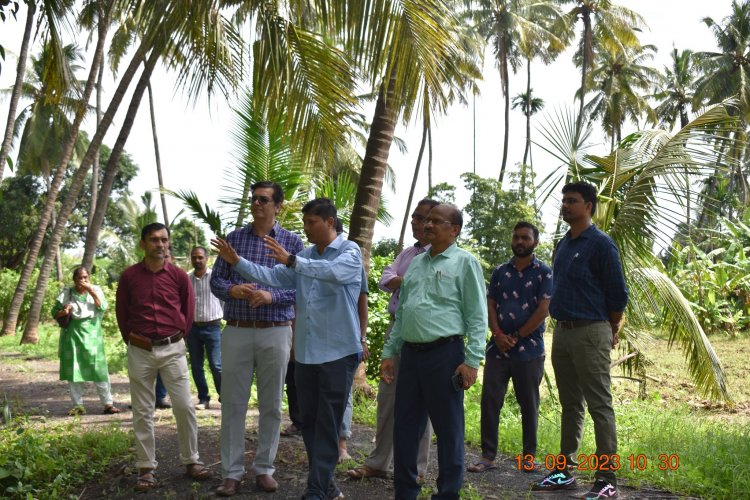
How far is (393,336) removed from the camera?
4.95 m

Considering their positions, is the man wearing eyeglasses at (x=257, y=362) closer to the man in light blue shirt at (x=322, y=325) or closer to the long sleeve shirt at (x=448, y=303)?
the man in light blue shirt at (x=322, y=325)

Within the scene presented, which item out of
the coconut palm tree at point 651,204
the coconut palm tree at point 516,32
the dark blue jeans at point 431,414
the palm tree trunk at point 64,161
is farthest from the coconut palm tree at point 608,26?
the dark blue jeans at point 431,414

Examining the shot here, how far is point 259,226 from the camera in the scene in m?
5.32

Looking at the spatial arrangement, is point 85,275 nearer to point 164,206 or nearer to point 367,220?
point 367,220

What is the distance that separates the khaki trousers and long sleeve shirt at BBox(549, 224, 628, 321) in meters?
2.79

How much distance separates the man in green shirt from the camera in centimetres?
445

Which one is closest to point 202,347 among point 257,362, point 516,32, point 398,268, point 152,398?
point 152,398

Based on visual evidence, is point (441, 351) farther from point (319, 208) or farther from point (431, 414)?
point (319, 208)

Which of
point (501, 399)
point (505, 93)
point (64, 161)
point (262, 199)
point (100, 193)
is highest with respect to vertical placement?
point (505, 93)

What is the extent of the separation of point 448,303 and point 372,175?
3.98 m

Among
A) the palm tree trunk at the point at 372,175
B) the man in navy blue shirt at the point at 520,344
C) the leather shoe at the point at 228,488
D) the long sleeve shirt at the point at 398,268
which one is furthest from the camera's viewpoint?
the palm tree trunk at the point at 372,175

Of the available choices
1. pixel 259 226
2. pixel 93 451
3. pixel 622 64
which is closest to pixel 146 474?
pixel 93 451

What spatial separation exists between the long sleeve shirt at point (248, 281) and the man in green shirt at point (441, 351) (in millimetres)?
961

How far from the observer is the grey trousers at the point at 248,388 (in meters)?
5.18
